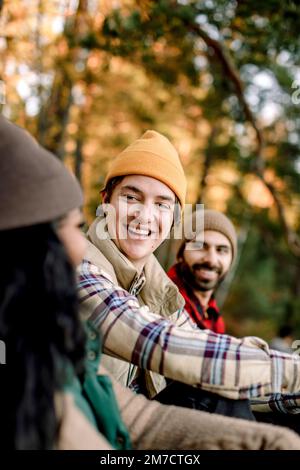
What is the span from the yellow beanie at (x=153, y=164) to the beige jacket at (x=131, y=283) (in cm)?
30

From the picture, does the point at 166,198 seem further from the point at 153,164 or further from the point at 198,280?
the point at 198,280

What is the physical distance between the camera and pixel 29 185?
4.25 feet

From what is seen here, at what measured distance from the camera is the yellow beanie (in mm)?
2369

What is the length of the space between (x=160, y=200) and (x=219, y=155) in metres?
10.9

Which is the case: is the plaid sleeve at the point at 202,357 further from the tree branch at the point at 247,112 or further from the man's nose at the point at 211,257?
the tree branch at the point at 247,112

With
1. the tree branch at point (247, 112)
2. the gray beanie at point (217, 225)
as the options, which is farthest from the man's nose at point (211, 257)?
the tree branch at point (247, 112)

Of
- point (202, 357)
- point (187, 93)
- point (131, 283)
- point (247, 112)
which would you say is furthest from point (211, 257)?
point (187, 93)

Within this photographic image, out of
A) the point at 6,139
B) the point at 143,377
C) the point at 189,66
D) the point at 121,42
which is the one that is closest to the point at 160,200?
the point at 143,377

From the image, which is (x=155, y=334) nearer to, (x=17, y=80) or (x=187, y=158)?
(x=17, y=80)

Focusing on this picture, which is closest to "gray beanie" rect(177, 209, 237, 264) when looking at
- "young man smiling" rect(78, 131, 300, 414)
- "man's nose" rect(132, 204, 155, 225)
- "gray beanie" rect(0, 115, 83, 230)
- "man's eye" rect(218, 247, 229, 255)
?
"man's eye" rect(218, 247, 229, 255)

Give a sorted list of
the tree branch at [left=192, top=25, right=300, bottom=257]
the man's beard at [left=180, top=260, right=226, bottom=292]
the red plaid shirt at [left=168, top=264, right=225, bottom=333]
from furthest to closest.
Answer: the tree branch at [left=192, top=25, right=300, bottom=257] → the man's beard at [left=180, top=260, right=226, bottom=292] → the red plaid shirt at [left=168, top=264, right=225, bottom=333]

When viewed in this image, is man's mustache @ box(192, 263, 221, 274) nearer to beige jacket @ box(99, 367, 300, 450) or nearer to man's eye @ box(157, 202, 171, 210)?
man's eye @ box(157, 202, 171, 210)

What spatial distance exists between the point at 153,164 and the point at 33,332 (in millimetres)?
1321

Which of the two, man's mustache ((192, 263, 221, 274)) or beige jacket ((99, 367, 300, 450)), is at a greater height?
man's mustache ((192, 263, 221, 274))
